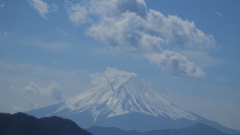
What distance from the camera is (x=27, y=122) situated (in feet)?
332

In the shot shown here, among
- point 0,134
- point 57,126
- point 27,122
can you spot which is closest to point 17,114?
point 27,122

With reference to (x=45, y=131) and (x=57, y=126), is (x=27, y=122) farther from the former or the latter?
(x=57, y=126)

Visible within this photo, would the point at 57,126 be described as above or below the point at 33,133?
above

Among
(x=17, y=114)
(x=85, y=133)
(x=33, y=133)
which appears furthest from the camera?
(x=85, y=133)

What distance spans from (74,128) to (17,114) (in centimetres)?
2401

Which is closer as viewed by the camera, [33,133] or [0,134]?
[0,134]

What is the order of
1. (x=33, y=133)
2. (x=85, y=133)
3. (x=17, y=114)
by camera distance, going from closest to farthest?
1. (x=33, y=133)
2. (x=17, y=114)
3. (x=85, y=133)

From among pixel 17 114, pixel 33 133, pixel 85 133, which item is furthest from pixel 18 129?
pixel 85 133

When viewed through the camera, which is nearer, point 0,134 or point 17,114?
point 0,134

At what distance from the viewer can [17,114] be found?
105 m

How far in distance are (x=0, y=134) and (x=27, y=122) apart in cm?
1068

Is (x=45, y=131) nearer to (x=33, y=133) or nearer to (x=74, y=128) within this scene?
(x=33, y=133)

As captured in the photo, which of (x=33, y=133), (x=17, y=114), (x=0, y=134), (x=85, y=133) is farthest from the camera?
(x=85, y=133)

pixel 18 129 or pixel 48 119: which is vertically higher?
pixel 48 119
